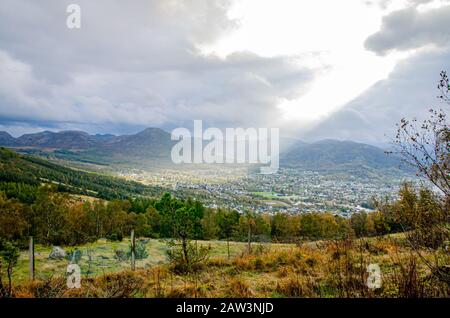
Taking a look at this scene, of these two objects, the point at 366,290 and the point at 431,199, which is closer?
the point at 366,290

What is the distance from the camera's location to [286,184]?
12838cm

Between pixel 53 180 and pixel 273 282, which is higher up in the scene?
pixel 273 282

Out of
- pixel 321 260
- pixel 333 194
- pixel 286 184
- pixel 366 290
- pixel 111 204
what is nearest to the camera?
pixel 366 290

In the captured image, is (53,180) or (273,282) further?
(53,180)

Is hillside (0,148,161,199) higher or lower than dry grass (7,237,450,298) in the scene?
lower

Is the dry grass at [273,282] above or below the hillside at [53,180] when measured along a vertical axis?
above

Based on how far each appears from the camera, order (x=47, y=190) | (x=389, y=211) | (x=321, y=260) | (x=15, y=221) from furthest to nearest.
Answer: (x=47, y=190), (x=15, y=221), (x=321, y=260), (x=389, y=211)

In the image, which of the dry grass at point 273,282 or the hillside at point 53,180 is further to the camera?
the hillside at point 53,180

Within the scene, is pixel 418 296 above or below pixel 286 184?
above

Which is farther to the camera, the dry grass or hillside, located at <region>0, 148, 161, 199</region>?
hillside, located at <region>0, 148, 161, 199</region>
